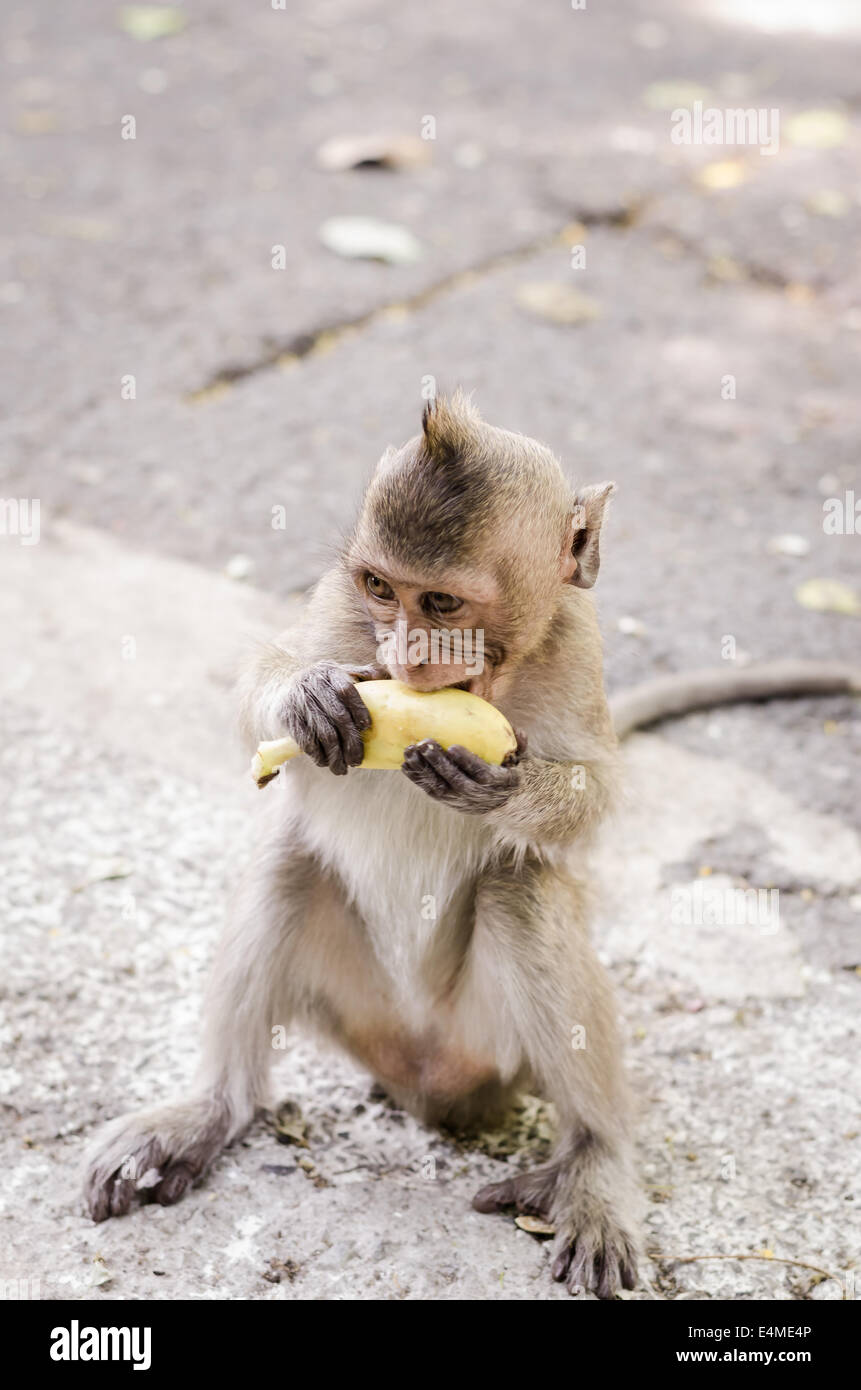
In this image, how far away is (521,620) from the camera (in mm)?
3252

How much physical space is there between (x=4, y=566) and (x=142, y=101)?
4602 mm

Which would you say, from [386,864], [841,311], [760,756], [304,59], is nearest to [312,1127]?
[386,864]

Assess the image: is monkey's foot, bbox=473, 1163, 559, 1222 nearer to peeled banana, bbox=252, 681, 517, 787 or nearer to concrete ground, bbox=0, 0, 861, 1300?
concrete ground, bbox=0, 0, 861, 1300

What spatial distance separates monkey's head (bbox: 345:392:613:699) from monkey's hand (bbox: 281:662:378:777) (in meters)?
0.10

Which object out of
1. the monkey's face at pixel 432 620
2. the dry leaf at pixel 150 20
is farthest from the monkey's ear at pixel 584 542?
the dry leaf at pixel 150 20

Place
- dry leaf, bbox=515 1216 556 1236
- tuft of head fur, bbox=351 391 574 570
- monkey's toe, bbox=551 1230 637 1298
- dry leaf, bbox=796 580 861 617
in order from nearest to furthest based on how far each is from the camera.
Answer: tuft of head fur, bbox=351 391 574 570 → monkey's toe, bbox=551 1230 637 1298 → dry leaf, bbox=515 1216 556 1236 → dry leaf, bbox=796 580 861 617

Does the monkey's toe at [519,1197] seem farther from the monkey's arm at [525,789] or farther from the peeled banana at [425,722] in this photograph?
the peeled banana at [425,722]

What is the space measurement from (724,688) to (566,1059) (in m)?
2.11

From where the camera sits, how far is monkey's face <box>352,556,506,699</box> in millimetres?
3076

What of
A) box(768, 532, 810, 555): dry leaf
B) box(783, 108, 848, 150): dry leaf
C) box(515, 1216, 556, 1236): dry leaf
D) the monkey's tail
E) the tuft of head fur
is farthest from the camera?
box(783, 108, 848, 150): dry leaf

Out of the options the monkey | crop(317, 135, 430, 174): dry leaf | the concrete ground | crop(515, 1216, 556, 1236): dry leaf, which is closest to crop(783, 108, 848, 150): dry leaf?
the concrete ground

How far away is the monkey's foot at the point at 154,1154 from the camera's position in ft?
11.2

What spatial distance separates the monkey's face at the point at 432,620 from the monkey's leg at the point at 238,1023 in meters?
0.73

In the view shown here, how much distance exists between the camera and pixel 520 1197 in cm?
352
